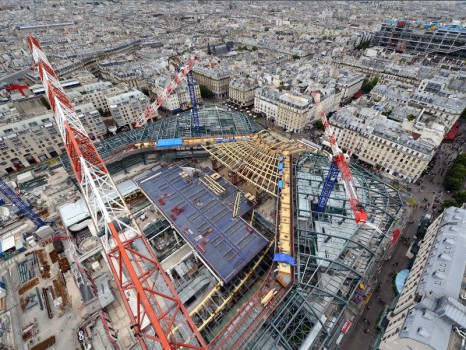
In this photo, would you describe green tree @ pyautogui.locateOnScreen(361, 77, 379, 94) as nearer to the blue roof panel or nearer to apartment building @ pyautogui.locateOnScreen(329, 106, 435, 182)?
apartment building @ pyautogui.locateOnScreen(329, 106, 435, 182)

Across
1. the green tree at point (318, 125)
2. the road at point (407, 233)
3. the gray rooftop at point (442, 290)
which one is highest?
the gray rooftop at point (442, 290)

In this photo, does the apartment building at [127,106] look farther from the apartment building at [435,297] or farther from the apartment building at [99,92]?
the apartment building at [435,297]

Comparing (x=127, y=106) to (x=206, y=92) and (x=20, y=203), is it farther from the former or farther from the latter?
(x=20, y=203)

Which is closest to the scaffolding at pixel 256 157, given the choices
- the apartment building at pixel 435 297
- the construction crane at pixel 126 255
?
the construction crane at pixel 126 255

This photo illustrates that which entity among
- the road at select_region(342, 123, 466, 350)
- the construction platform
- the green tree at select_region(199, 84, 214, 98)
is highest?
the construction platform

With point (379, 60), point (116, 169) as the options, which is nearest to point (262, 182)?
point (116, 169)

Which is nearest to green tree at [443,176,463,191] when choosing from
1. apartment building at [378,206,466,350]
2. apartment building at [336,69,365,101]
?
apartment building at [378,206,466,350]

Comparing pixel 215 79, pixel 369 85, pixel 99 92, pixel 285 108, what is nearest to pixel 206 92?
pixel 215 79
